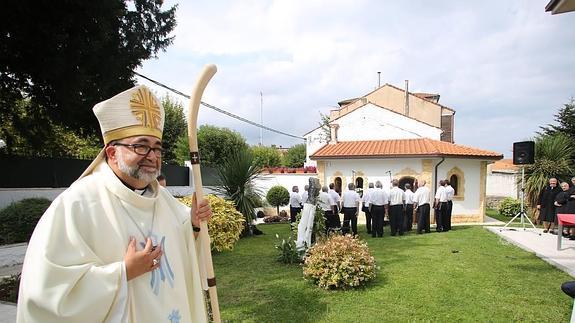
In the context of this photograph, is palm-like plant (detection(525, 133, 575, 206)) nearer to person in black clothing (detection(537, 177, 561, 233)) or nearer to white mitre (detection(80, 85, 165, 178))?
person in black clothing (detection(537, 177, 561, 233))

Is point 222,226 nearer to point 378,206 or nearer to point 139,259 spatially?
point 378,206

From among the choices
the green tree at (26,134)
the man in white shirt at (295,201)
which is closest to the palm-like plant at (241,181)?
the man in white shirt at (295,201)

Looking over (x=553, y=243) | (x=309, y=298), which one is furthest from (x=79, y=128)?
(x=553, y=243)

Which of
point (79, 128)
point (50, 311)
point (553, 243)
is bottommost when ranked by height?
point (553, 243)

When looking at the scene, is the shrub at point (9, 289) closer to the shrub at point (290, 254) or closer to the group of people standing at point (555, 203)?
the shrub at point (290, 254)

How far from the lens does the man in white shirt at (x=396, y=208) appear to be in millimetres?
12781

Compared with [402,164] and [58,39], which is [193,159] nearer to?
[58,39]

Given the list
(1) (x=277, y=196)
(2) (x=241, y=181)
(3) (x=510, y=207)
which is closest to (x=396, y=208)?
(2) (x=241, y=181)

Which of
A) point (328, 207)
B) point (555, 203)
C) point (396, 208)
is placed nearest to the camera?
point (555, 203)

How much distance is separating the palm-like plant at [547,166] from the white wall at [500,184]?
12776mm

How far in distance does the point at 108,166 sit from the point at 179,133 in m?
30.6

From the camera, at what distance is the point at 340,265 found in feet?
20.7

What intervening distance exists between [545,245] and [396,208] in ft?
14.1

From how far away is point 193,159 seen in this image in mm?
2518
